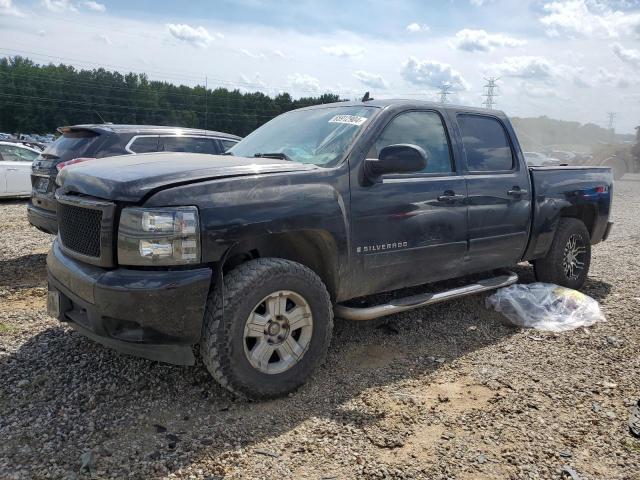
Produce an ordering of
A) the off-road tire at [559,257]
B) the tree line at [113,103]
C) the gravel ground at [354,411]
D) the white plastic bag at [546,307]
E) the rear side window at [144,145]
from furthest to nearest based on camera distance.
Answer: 1. the tree line at [113,103]
2. the rear side window at [144,145]
3. the off-road tire at [559,257]
4. the white plastic bag at [546,307]
5. the gravel ground at [354,411]

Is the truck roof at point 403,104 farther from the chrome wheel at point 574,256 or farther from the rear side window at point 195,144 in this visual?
the rear side window at point 195,144

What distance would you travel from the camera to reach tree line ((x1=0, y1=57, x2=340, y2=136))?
66.9m

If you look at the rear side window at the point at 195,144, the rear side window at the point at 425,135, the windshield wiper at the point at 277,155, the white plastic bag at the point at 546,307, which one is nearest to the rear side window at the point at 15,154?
the rear side window at the point at 195,144

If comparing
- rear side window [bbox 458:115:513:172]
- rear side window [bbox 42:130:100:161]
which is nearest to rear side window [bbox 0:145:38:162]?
rear side window [bbox 42:130:100:161]

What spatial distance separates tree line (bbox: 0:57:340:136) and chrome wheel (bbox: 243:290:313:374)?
6494 centimetres

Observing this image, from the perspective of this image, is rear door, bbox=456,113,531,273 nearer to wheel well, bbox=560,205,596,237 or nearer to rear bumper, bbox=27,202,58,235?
wheel well, bbox=560,205,596,237

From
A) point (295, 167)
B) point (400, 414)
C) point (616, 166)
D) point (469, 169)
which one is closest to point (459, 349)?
point (400, 414)

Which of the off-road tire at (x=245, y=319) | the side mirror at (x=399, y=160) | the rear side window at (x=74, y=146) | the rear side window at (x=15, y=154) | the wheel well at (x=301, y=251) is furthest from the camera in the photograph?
the rear side window at (x=15, y=154)

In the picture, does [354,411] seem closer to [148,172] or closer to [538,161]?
[148,172]

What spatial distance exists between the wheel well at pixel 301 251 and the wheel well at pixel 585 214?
3376mm

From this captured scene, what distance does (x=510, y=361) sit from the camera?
395 centimetres

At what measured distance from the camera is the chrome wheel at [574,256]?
5.62 m

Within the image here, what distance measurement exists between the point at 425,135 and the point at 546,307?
2024mm

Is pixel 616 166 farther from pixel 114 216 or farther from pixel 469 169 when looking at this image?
pixel 114 216
